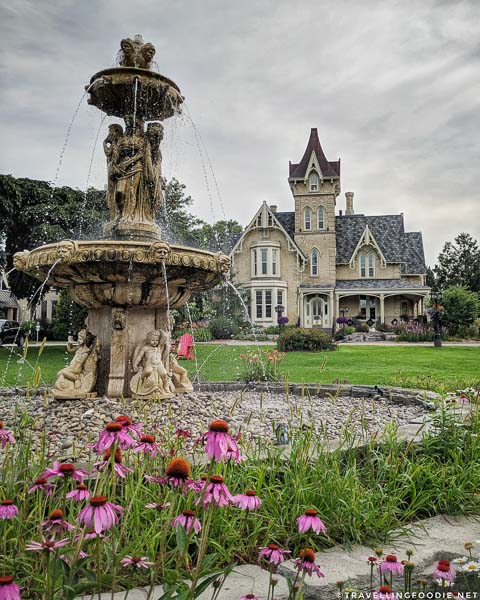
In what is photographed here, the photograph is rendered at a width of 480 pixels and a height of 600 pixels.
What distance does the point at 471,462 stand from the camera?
3.95 metres

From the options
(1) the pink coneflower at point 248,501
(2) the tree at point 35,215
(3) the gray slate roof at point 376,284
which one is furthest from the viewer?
(3) the gray slate roof at point 376,284

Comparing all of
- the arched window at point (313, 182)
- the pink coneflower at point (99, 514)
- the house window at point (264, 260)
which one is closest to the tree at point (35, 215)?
the house window at point (264, 260)

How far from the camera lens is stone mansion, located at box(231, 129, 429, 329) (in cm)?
4281

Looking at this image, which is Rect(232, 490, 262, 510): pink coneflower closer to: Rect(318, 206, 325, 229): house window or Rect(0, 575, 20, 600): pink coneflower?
Rect(0, 575, 20, 600): pink coneflower

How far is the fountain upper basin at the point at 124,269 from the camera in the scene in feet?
19.8

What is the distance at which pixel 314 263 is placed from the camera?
1742 inches

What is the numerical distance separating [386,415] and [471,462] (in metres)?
3.60

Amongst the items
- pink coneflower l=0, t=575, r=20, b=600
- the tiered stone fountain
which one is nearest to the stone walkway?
pink coneflower l=0, t=575, r=20, b=600

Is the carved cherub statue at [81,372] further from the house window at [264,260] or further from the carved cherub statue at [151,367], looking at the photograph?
the house window at [264,260]

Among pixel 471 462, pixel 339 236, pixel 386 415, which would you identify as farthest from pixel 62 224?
pixel 339 236

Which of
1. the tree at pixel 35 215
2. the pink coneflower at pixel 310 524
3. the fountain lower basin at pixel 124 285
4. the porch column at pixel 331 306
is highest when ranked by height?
the tree at pixel 35 215

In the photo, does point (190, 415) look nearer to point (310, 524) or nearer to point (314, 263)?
point (310, 524)

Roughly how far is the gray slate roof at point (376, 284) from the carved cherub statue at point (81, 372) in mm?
37513

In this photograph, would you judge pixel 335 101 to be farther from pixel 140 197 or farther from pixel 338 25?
pixel 140 197
